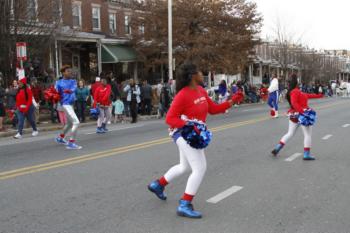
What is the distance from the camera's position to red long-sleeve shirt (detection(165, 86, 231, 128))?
5.38 meters

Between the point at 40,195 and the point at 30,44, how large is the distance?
626 inches

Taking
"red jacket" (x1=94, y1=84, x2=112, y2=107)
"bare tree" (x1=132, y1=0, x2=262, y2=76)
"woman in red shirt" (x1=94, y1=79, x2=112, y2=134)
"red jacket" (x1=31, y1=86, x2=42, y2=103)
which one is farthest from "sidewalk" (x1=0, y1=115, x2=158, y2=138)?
"bare tree" (x1=132, y1=0, x2=262, y2=76)

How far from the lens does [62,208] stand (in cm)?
583

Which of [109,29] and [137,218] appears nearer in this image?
[137,218]

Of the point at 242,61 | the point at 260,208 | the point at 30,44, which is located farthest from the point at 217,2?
the point at 260,208

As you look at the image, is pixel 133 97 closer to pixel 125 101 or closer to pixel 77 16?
pixel 125 101

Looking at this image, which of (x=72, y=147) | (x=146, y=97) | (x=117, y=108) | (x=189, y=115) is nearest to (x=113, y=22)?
(x=146, y=97)

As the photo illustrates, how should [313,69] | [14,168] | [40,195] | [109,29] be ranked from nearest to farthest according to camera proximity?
[40,195] → [14,168] → [109,29] → [313,69]

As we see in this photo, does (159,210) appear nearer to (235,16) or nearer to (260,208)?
(260,208)

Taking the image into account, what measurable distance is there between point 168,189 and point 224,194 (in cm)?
84

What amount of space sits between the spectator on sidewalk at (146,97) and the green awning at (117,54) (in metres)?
6.88

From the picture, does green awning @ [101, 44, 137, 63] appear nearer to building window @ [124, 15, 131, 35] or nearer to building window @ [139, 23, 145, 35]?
building window @ [139, 23, 145, 35]

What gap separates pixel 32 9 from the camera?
20.9 meters

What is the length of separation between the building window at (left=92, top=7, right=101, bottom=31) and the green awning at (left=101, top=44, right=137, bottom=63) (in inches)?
87.8
